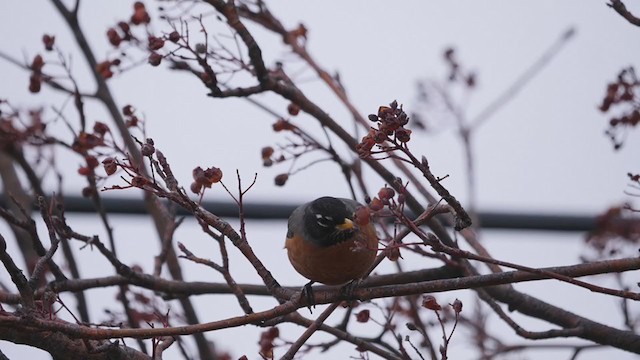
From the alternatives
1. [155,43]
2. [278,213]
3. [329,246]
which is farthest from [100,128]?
[278,213]

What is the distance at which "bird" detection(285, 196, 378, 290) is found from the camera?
3.10 meters

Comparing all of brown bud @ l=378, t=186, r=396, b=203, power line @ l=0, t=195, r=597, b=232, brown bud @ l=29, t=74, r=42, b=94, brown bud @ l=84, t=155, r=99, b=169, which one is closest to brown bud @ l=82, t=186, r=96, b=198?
brown bud @ l=84, t=155, r=99, b=169

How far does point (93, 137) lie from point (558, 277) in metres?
1.87

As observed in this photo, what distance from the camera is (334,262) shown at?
10.2ft

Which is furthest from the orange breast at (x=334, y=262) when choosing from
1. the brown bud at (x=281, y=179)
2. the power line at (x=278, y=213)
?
the power line at (x=278, y=213)

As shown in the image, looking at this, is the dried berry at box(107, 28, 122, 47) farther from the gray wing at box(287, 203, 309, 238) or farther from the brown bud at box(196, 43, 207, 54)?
the gray wing at box(287, 203, 309, 238)

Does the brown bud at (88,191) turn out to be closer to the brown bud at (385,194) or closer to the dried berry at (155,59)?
the dried berry at (155,59)

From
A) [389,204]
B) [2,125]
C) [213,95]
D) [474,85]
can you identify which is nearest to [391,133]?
[389,204]

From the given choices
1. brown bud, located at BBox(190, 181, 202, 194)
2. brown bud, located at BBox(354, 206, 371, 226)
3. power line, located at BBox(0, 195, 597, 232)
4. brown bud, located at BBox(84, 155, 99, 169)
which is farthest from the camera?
power line, located at BBox(0, 195, 597, 232)

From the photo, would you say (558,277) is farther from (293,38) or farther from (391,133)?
(293,38)

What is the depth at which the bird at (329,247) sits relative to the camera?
3.10 metres

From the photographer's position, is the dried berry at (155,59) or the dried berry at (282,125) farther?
the dried berry at (282,125)

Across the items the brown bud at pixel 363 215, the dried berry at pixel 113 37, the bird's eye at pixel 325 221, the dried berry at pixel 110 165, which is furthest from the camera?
the dried berry at pixel 113 37

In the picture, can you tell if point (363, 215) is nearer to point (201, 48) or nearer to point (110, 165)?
point (110, 165)
